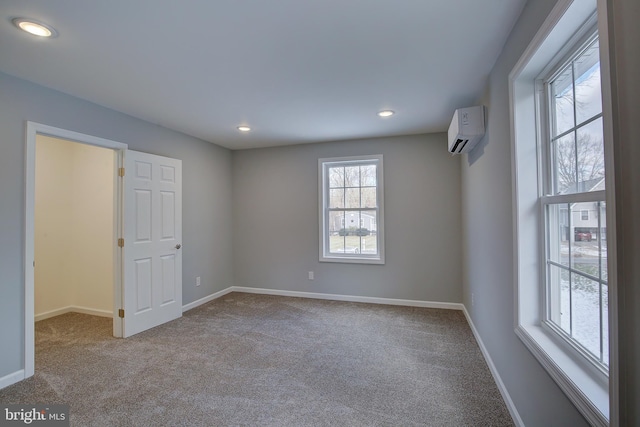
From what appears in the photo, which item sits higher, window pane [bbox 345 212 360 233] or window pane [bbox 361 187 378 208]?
window pane [bbox 361 187 378 208]

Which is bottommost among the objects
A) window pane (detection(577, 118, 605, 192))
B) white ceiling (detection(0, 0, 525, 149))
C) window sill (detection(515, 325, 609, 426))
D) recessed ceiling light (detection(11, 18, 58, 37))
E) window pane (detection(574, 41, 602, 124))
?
window sill (detection(515, 325, 609, 426))

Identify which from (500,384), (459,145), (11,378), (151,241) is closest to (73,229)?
(151,241)

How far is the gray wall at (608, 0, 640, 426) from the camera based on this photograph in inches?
31.5

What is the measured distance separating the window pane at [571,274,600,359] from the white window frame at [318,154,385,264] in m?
2.87

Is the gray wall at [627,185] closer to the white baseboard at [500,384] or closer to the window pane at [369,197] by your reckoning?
the white baseboard at [500,384]

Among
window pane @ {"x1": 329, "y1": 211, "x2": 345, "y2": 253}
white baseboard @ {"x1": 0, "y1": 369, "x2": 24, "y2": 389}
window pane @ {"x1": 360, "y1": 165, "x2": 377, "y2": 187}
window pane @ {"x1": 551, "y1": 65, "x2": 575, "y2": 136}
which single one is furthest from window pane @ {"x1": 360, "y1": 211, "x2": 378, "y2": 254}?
white baseboard @ {"x1": 0, "y1": 369, "x2": 24, "y2": 389}

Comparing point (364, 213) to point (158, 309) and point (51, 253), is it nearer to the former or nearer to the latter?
point (158, 309)

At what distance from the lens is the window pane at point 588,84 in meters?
1.19

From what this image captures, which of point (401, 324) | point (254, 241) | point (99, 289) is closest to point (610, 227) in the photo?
point (401, 324)

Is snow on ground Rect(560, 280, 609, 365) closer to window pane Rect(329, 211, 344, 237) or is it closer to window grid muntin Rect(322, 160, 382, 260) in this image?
window grid muntin Rect(322, 160, 382, 260)

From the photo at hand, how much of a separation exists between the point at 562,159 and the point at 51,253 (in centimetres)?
546

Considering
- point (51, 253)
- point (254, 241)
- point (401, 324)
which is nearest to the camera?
point (401, 324)

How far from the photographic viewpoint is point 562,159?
1.50 meters

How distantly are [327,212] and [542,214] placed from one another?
125 inches
